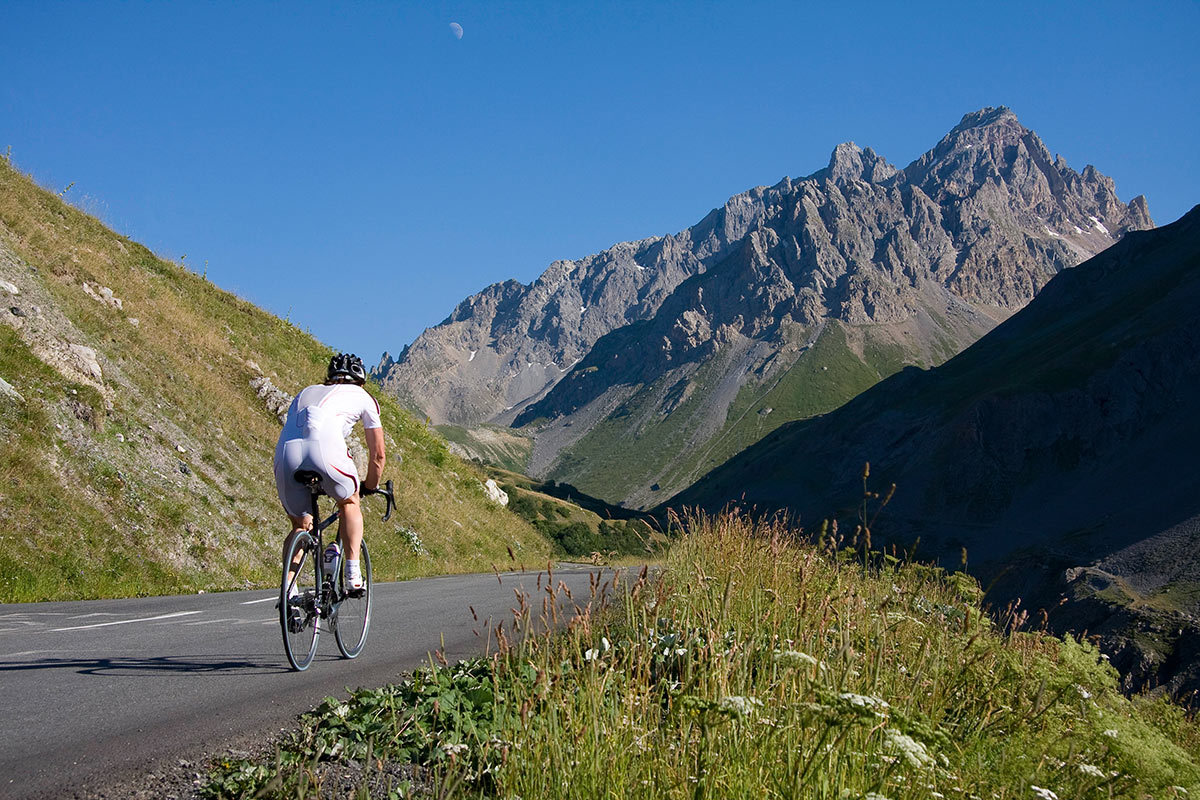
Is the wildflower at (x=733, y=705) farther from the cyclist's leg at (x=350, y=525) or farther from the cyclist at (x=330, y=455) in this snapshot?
the cyclist's leg at (x=350, y=525)

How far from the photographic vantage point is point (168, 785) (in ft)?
14.0

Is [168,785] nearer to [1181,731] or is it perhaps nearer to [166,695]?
[166,695]

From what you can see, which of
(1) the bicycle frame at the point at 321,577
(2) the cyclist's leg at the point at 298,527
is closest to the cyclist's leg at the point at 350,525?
(1) the bicycle frame at the point at 321,577

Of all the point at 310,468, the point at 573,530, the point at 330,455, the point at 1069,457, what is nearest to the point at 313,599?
the point at 310,468

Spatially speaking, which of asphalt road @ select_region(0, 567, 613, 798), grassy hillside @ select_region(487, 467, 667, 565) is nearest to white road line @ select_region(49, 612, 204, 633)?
asphalt road @ select_region(0, 567, 613, 798)

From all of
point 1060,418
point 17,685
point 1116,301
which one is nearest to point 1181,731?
point 17,685

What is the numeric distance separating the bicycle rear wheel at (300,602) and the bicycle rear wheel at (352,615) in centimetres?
25

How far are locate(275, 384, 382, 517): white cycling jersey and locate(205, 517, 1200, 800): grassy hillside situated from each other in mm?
1850

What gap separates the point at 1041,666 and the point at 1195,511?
88.2 meters

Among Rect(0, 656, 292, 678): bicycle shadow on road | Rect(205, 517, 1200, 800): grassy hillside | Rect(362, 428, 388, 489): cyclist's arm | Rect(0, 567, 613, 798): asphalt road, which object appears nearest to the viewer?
Rect(205, 517, 1200, 800): grassy hillside

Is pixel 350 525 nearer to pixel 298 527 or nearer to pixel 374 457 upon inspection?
pixel 298 527

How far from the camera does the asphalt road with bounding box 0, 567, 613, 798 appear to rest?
4.56 m

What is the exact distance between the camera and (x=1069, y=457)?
12450 centimetres

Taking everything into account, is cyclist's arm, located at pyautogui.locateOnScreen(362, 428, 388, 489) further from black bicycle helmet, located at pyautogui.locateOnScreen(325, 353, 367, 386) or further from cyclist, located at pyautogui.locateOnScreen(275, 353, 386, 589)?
black bicycle helmet, located at pyautogui.locateOnScreen(325, 353, 367, 386)
